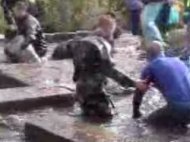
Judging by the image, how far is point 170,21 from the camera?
14.0m

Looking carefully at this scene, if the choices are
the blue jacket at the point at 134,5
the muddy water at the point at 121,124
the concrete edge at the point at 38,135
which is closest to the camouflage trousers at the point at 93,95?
the muddy water at the point at 121,124

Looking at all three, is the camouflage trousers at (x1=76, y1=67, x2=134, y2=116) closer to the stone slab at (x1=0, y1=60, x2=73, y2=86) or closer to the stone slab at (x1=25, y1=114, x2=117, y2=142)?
the stone slab at (x1=25, y1=114, x2=117, y2=142)

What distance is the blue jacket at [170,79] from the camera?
841 centimetres

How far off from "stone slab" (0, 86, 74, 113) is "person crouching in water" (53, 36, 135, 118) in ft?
3.01

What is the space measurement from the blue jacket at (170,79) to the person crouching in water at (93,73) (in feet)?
1.85

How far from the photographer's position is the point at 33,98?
32.4ft

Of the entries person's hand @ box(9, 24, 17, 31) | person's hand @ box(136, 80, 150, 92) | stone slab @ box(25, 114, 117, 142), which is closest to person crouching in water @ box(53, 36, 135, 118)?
stone slab @ box(25, 114, 117, 142)

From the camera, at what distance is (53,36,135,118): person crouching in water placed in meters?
8.67

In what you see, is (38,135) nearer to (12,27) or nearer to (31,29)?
(31,29)

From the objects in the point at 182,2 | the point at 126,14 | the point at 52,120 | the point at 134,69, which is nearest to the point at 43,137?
the point at 52,120

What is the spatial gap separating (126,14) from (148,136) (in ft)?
30.7

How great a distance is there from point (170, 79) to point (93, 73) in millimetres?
924

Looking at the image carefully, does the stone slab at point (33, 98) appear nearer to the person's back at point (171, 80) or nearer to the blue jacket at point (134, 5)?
the person's back at point (171, 80)

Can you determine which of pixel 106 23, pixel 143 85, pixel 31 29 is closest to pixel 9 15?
pixel 31 29
